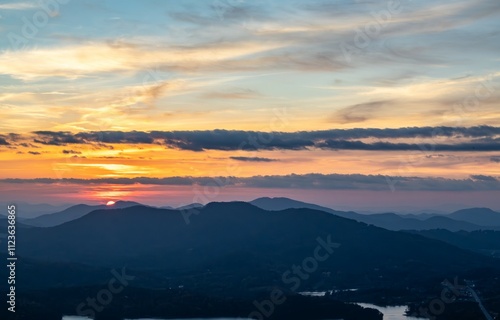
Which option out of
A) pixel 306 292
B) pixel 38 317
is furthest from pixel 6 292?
pixel 306 292

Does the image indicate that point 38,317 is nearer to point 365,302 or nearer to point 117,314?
point 117,314

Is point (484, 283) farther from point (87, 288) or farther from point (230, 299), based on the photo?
point (87, 288)

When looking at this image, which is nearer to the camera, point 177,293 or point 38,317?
point 38,317

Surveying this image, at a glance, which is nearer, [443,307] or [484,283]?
[443,307]

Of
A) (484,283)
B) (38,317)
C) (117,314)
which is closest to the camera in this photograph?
(38,317)

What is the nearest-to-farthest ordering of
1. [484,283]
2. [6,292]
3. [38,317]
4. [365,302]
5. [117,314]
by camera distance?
[38,317], [117,314], [6,292], [365,302], [484,283]

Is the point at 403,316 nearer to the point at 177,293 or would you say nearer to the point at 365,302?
the point at 365,302

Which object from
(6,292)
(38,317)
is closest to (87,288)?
(6,292)

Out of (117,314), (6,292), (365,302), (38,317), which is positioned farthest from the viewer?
(365,302)
